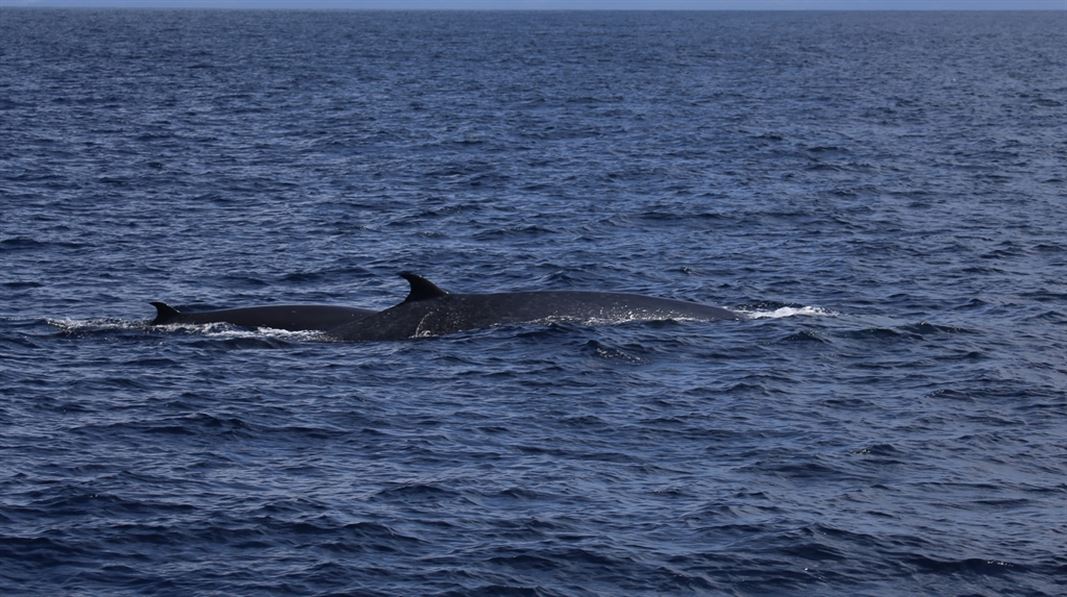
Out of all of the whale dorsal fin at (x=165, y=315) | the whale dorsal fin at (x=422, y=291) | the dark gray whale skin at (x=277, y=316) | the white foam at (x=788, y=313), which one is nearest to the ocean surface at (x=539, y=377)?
the white foam at (x=788, y=313)

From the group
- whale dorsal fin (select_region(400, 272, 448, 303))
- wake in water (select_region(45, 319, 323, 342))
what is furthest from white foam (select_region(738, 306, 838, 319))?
wake in water (select_region(45, 319, 323, 342))

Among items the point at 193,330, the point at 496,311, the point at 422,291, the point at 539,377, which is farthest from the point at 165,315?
the point at 539,377

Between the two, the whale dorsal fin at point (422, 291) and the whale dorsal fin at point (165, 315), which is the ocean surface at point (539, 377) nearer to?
the whale dorsal fin at point (165, 315)

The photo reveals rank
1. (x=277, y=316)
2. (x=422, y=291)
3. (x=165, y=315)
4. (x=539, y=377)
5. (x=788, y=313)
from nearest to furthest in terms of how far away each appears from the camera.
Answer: (x=539, y=377)
(x=422, y=291)
(x=165, y=315)
(x=277, y=316)
(x=788, y=313)

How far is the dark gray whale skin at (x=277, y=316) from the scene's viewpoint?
91.0 feet

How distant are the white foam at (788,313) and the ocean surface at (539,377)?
0.11 meters

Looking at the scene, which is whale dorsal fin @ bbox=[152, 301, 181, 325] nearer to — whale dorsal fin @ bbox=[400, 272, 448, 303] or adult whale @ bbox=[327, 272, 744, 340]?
adult whale @ bbox=[327, 272, 744, 340]

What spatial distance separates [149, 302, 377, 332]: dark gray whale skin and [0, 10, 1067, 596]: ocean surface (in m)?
0.42

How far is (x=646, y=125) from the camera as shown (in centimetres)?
7075

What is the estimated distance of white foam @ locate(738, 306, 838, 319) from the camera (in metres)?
29.7

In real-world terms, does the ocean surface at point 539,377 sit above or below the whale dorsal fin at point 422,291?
below

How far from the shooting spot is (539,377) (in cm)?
2494

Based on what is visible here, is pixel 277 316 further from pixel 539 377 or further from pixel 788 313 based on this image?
pixel 788 313

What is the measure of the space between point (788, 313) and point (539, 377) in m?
7.07
